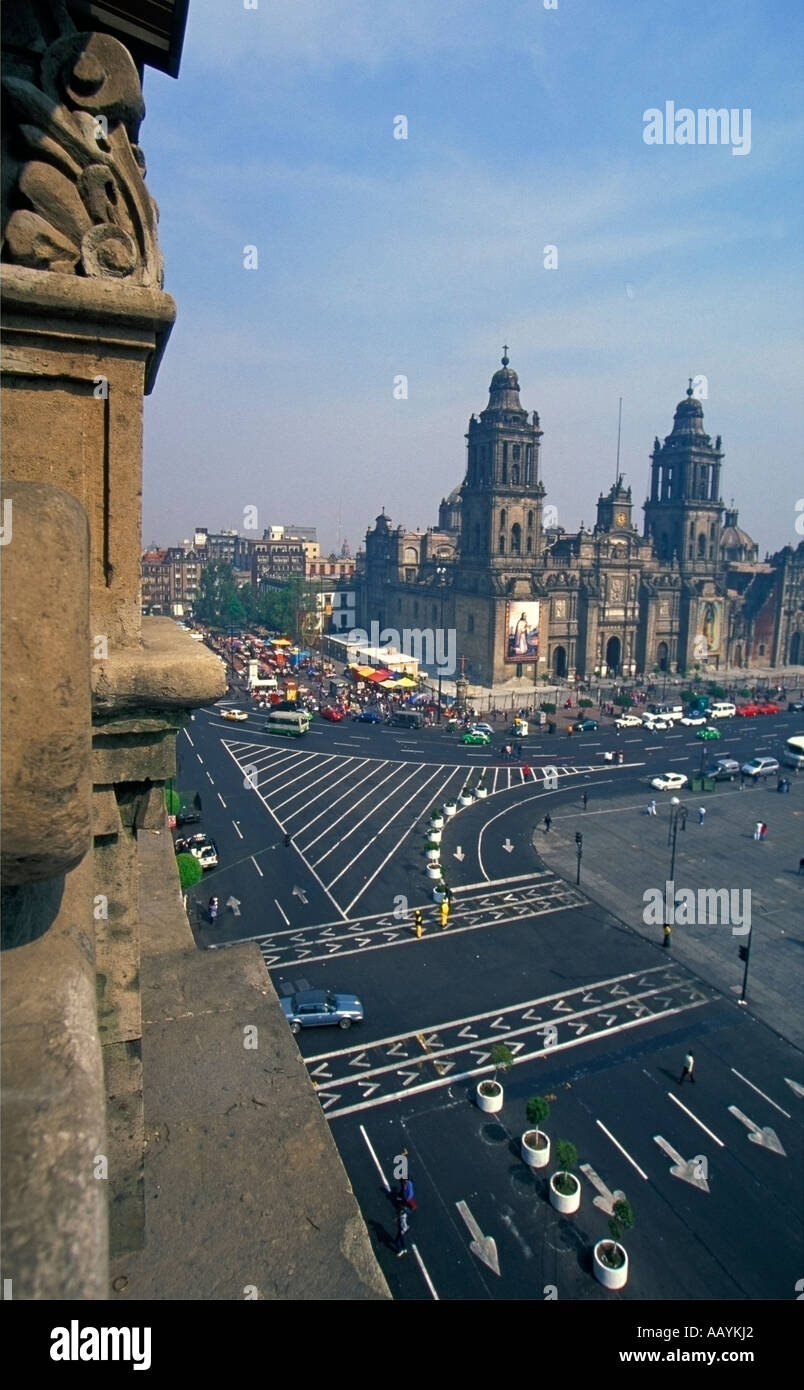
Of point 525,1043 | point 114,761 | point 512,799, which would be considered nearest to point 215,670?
point 114,761

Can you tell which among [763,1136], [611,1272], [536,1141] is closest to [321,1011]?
[536,1141]

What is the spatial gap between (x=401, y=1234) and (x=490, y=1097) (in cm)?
346

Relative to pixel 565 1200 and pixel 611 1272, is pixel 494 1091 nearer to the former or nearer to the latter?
pixel 565 1200

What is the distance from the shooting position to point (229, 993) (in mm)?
5363

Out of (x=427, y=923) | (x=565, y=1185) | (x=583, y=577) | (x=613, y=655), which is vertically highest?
(x=583, y=577)

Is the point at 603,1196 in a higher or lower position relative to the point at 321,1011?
lower

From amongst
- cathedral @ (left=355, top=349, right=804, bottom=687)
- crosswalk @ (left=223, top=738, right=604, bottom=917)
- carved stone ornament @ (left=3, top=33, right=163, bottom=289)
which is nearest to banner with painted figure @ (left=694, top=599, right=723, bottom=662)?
cathedral @ (left=355, top=349, right=804, bottom=687)

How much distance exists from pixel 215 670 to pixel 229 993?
300 centimetres

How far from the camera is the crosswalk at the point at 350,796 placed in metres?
27.3

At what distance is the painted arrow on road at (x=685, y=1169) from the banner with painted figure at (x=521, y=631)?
47.3 m

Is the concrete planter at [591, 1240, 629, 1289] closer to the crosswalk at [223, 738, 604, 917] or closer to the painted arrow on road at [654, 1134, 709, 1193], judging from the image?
the painted arrow on road at [654, 1134, 709, 1193]

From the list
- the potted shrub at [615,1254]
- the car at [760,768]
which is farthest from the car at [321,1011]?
the car at [760,768]

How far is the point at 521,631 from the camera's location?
60688 millimetres

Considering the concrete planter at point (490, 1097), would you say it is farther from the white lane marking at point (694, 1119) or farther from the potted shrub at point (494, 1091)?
the white lane marking at point (694, 1119)
